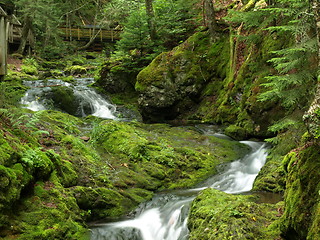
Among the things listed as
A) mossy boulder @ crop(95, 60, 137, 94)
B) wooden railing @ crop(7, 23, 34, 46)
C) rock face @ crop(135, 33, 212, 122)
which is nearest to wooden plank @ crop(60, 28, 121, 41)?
wooden railing @ crop(7, 23, 34, 46)

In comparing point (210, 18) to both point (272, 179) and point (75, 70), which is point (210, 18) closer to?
point (272, 179)

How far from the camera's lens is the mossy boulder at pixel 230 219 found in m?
4.04

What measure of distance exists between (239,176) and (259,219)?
3914mm

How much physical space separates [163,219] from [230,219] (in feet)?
6.33

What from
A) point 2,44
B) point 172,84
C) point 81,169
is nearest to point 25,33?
point 172,84

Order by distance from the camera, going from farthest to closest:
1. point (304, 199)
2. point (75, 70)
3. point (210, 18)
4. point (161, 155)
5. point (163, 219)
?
point (75, 70) → point (210, 18) → point (161, 155) → point (163, 219) → point (304, 199)

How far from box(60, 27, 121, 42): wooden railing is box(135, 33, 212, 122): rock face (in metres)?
19.5

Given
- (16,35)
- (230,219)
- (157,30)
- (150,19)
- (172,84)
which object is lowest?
(230,219)

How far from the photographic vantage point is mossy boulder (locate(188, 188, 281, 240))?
4.04 m

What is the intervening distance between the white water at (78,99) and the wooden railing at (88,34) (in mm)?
15338

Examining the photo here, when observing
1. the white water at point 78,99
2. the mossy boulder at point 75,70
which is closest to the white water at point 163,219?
the white water at point 78,99

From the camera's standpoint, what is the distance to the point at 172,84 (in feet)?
47.9

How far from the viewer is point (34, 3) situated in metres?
23.5

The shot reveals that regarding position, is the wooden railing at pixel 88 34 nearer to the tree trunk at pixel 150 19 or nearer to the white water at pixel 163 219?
the tree trunk at pixel 150 19
